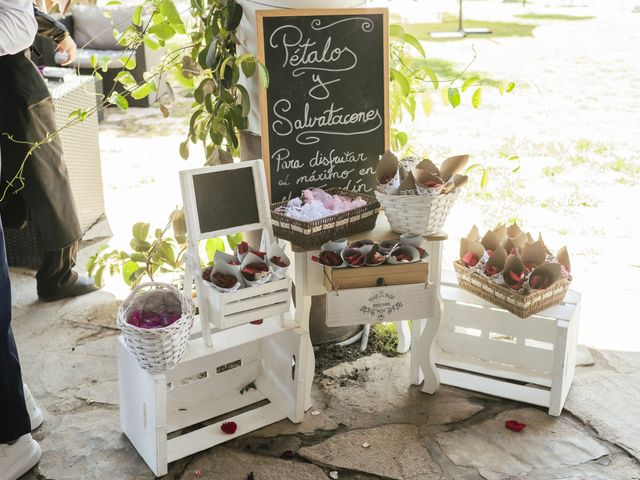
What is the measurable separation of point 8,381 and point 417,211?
1.26 metres

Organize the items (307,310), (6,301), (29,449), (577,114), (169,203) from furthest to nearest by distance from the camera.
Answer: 1. (577,114)
2. (169,203)
3. (307,310)
4. (29,449)
5. (6,301)

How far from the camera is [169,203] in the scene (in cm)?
461

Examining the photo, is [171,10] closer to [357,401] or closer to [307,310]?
[307,310]

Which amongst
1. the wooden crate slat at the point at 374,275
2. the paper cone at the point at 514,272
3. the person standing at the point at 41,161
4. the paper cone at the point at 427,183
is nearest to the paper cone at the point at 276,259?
the wooden crate slat at the point at 374,275

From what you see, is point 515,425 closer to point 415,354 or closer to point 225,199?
Result: point 415,354

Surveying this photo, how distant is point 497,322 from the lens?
2.65m

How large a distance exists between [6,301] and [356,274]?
38.2 inches

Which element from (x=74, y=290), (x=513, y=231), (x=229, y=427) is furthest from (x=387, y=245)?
(x=74, y=290)

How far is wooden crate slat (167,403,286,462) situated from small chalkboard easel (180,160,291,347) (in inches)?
12.0

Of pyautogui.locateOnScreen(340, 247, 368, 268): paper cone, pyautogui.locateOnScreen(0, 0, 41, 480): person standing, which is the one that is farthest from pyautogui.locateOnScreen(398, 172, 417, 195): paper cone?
pyautogui.locateOnScreen(0, 0, 41, 480): person standing

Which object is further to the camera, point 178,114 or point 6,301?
point 178,114

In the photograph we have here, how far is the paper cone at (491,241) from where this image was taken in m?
2.70

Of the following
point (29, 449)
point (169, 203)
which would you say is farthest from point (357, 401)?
point (169, 203)

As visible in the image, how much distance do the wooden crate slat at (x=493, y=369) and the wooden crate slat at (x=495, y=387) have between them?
0.02 m
